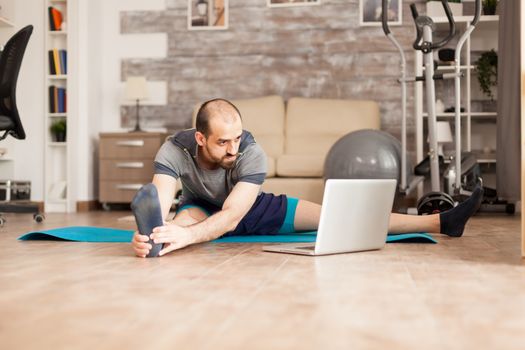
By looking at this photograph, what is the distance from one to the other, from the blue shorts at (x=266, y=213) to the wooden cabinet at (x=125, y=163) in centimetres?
356

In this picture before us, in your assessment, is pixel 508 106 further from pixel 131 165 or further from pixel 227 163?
pixel 227 163

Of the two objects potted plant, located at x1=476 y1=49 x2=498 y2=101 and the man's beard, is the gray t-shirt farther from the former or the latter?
potted plant, located at x1=476 y1=49 x2=498 y2=101

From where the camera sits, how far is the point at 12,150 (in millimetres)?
7125

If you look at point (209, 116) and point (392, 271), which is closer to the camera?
point (392, 271)

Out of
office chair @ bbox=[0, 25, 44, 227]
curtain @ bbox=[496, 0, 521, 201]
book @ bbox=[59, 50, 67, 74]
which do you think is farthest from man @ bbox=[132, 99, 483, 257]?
book @ bbox=[59, 50, 67, 74]

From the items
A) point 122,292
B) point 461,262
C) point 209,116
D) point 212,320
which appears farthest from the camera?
point 209,116

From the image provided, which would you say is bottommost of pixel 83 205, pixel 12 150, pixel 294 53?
pixel 83 205

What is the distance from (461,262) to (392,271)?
0.36 m

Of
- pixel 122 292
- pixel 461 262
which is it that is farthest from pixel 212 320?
pixel 461 262

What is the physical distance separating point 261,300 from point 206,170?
1.37 metres

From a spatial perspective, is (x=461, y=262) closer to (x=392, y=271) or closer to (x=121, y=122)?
(x=392, y=271)

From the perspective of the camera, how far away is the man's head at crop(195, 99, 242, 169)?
8.91ft

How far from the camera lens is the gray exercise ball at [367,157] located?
5.00 meters

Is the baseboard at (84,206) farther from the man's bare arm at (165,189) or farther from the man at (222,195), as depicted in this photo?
the man's bare arm at (165,189)
